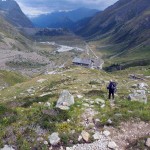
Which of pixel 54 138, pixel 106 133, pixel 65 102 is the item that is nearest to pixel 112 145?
pixel 106 133

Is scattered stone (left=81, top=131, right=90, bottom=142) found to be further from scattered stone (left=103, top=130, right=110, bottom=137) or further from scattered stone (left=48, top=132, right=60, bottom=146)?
Result: scattered stone (left=48, top=132, right=60, bottom=146)

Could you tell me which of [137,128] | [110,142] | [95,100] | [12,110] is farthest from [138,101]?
[12,110]

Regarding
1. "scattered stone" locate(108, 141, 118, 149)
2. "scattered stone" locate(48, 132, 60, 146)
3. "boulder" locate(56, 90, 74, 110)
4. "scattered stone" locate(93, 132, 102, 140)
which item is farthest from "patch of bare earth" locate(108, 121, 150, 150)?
"boulder" locate(56, 90, 74, 110)

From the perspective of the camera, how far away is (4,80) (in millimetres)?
108188

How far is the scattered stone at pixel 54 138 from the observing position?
20.2 meters

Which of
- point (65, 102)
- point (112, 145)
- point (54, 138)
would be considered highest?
point (65, 102)

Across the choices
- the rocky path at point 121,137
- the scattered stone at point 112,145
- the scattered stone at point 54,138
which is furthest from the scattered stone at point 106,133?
the scattered stone at point 54,138

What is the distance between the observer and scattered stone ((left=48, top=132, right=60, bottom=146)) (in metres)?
20.2

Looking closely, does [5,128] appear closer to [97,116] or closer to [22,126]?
[22,126]

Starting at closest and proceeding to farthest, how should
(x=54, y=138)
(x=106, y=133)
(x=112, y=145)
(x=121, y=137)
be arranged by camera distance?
(x=112, y=145), (x=54, y=138), (x=121, y=137), (x=106, y=133)

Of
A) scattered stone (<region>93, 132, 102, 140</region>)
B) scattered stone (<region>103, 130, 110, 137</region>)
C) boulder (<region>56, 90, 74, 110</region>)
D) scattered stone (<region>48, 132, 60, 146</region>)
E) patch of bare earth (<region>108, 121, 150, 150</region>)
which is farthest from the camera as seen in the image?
boulder (<region>56, 90, 74, 110</region>)

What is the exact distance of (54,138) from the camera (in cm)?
2047

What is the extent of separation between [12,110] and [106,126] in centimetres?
684

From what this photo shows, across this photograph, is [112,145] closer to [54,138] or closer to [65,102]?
[54,138]
